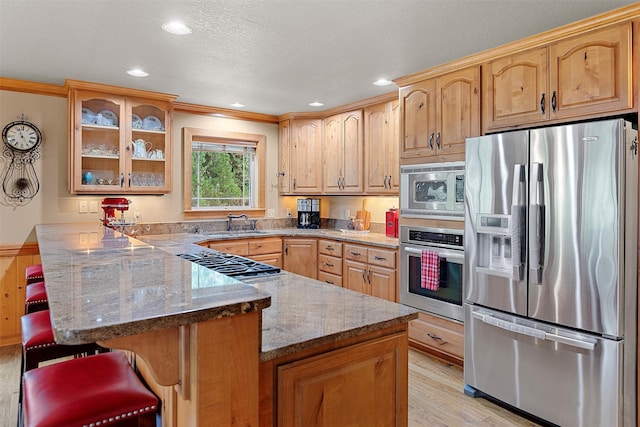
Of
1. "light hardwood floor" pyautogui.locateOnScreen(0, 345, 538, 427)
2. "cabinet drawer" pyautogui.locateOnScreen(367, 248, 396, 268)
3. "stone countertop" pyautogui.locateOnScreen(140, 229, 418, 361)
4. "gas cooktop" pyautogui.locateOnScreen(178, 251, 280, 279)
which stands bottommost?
"light hardwood floor" pyautogui.locateOnScreen(0, 345, 538, 427)

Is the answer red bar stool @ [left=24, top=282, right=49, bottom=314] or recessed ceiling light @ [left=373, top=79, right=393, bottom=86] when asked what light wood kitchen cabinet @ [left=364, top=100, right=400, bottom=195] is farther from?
red bar stool @ [left=24, top=282, right=49, bottom=314]

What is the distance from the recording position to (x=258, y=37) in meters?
2.54

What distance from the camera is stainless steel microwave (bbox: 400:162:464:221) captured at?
2.98 m

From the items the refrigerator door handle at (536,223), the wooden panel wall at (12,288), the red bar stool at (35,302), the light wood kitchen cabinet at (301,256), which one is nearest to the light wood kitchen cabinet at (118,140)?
the wooden panel wall at (12,288)

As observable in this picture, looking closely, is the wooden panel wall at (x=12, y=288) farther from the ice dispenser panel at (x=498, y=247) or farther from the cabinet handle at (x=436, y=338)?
the ice dispenser panel at (x=498, y=247)

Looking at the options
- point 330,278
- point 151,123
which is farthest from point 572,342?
point 151,123

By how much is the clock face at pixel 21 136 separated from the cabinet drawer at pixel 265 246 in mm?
2162

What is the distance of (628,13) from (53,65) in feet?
12.4

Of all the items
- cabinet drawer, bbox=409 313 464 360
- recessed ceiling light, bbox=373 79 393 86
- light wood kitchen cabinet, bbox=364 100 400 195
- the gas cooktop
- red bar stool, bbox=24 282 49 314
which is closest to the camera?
the gas cooktop

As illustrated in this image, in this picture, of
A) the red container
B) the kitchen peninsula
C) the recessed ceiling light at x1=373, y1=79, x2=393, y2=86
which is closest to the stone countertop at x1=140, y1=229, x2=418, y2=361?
the kitchen peninsula

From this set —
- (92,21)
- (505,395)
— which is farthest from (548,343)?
(92,21)

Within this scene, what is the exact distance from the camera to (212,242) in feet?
13.3

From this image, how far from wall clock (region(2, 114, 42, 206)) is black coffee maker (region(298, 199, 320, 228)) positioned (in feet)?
9.09

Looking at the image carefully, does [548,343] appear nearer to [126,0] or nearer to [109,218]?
[126,0]
